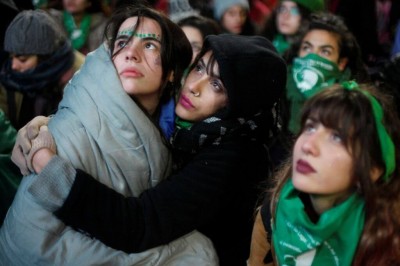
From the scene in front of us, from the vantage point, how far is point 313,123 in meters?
1.53

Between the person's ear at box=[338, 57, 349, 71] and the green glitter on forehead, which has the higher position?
the green glitter on forehead

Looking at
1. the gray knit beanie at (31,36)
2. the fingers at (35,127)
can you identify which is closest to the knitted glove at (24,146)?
the fingers at (35,127)

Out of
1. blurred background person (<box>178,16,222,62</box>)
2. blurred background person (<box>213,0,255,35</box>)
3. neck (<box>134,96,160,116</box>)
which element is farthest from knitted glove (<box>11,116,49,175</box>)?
blurred background person (<box>213,0,255,35</box>)

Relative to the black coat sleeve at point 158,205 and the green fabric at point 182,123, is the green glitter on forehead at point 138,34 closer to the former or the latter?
the green fabric at point 182,123

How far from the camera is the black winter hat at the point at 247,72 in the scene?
71.3 inches

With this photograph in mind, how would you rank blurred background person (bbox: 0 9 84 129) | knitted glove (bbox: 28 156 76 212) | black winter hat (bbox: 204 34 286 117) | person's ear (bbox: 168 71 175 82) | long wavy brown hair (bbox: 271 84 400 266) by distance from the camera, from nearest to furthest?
1. long wavy brown hair (bbox: 271 84 400 266)
2. knitted glove (bbox: 28 156 76 212)
3. black winter hat (bbox: 204 34 286 117)
4. person's ear (bbox: 168 71 175 82)
5. blurred background person (bbox: 0 9 84 129)

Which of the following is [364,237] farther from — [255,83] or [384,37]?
[384,37]

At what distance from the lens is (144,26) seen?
1.90 meters

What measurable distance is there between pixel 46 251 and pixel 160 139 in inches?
20.5

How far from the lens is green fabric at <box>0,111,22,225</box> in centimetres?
207

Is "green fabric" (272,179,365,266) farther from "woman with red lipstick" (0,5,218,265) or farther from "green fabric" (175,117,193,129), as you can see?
"green fabric" (175,117,193,129)

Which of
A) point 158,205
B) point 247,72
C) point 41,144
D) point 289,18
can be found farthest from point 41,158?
point 289,18

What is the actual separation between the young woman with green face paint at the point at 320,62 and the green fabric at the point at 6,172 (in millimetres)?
1527

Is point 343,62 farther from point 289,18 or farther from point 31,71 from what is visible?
point 31,71
